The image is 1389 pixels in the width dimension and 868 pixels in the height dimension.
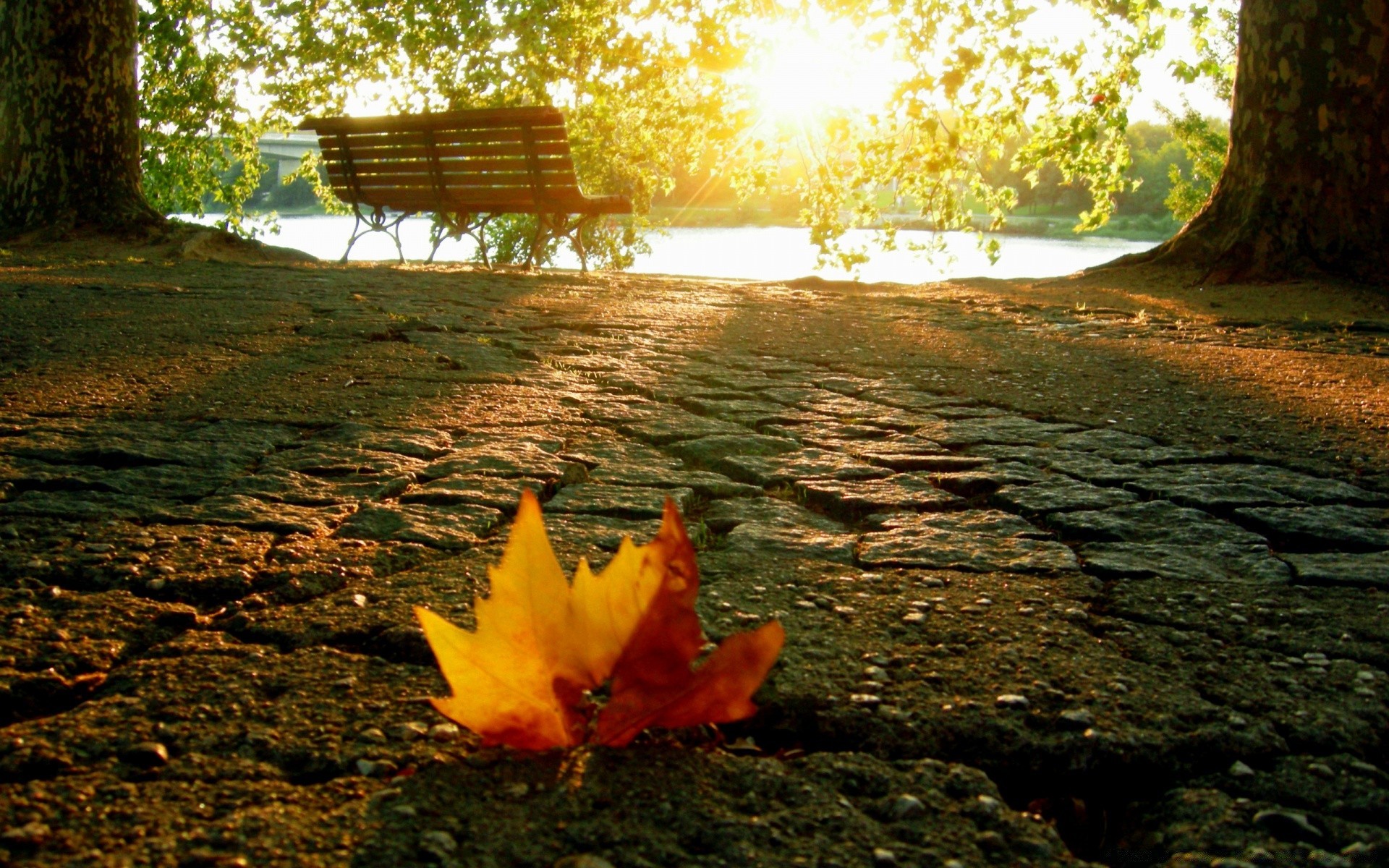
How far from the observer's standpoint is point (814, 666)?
1.44 metres

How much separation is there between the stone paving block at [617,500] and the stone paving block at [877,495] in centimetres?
28

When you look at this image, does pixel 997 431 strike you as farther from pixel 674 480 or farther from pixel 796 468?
pixel 674 480

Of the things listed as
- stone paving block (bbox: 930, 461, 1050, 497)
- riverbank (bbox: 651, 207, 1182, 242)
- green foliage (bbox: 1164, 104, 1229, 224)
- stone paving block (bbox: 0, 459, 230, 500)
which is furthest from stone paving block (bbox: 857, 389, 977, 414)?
riverbank (bbox: 651, 207, 1182, 242)

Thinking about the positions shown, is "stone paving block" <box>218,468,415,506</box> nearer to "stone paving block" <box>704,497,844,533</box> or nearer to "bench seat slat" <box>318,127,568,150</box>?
"stone paving block" <box>704,497,844,533</box>

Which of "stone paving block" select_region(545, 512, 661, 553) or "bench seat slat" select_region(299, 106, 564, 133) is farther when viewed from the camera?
"bench seat slat" select_region(299, 106, 564, 133)

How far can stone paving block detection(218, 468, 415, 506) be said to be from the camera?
224 centimetres

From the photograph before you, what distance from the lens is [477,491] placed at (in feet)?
7.62

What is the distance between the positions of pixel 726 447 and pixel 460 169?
767 centimetres

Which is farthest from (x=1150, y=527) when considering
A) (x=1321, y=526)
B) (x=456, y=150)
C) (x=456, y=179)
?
(x=456, y=179)

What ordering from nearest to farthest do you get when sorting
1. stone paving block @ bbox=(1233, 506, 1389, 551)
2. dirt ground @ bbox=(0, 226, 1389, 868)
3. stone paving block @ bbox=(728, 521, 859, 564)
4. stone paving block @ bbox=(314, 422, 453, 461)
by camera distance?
1. dirt ground @ bbox=(0, 226, 1389, 868)
2. stone paving block @ bbox=(728, 521, 859, 564)
3. stone paving block @ bbox=(1233, 506, 1389, 551)
4. stone paving block @ bbox=(314, 422, 453, 461)

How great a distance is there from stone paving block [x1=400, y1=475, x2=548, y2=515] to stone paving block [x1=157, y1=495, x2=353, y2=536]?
0.17m

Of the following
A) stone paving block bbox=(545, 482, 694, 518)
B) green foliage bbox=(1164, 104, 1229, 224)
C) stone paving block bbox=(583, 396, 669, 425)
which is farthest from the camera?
green foliage bbox=(1164, 104, 1229, 224)

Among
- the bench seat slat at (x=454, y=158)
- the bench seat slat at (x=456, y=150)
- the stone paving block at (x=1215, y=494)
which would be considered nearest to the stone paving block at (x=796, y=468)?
the stone paving block at (x=1215, y=494)

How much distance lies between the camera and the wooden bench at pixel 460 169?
9289mm
